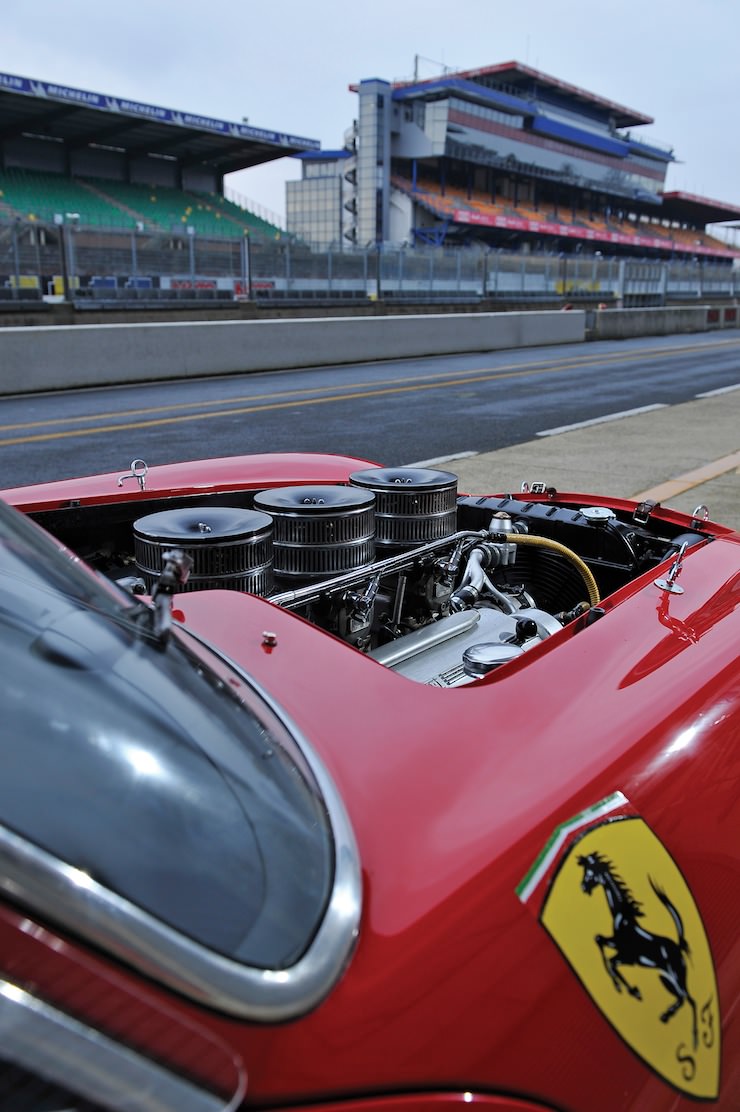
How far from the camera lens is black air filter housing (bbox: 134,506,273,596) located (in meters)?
2.08

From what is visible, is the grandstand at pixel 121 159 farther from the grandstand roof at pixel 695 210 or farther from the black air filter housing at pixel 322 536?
the grandstand roof at pixel 695 210

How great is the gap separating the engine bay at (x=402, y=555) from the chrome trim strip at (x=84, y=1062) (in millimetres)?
1080

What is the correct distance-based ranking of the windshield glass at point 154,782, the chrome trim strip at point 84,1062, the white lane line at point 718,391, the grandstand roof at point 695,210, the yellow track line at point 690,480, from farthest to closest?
the grandstand roof at point 695,210 < the white lane line at point 718,391 < the yellow track line at point 690,480 < the windshield glass at point 154,782 < the chrome trim strip at point 84,1062

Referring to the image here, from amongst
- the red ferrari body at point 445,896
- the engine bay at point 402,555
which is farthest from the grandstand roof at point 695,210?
the red ferrari body at point 445,896

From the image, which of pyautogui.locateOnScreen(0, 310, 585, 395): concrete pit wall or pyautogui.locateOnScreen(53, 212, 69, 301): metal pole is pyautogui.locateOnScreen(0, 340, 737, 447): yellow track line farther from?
pyautogui.locateOnScreen(53, 212, 69, 301): metal pole

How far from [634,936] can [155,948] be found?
640 mm

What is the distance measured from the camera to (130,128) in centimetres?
3791

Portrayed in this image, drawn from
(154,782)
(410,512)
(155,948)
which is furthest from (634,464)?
(155,948)

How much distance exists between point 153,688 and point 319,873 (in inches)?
11.5

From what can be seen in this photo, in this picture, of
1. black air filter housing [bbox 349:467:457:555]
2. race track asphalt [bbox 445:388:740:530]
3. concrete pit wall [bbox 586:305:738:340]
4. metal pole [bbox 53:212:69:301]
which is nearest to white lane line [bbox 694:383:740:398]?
race track asphalt [bbox 445:388:740:530]

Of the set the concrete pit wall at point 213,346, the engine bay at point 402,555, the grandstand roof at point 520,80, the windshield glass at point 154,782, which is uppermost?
the grandstand roof at point 520,80

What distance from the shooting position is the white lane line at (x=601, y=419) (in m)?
9.69

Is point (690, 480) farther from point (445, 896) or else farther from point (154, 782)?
point (154, 782)

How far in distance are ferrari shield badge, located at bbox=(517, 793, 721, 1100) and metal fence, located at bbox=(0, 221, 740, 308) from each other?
62.8ft
